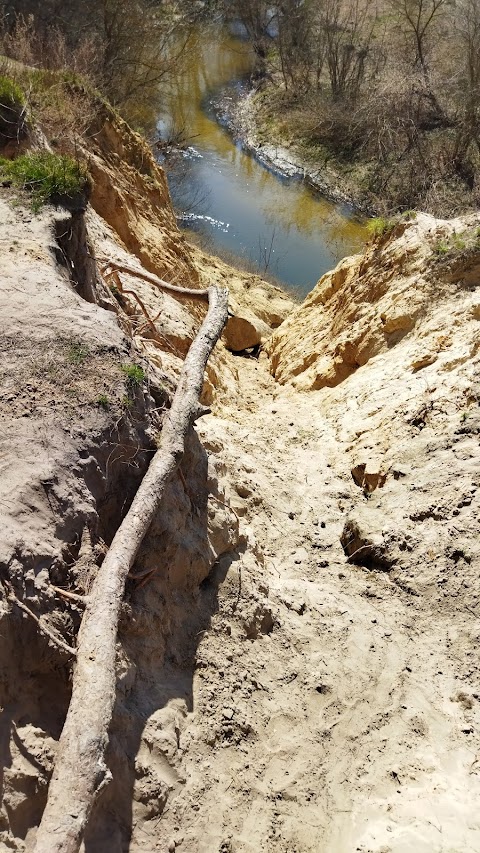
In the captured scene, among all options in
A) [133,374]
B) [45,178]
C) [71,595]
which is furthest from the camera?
[45,178]

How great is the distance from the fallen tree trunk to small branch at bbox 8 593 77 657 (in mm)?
71

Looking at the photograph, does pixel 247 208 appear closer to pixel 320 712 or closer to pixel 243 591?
pixel 243 591

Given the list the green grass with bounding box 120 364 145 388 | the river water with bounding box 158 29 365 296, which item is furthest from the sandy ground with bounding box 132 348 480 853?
the river water with bounding box 158 29 365 296

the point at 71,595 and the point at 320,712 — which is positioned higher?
the point at 71,595

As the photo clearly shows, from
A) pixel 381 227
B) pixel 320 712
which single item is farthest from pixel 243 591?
pixel 381 227

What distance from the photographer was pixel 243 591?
474cm

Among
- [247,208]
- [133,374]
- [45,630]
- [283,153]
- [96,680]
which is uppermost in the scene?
[283,153]

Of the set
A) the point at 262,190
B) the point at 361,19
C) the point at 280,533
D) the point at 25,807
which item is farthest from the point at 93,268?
the point at 361,19

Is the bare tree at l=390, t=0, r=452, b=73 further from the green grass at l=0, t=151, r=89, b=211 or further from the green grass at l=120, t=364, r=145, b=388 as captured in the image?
the green grass at l=120, t=364, r=145, b=388

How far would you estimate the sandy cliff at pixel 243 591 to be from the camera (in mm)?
3428

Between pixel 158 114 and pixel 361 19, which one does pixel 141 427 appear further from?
pixel 361 19

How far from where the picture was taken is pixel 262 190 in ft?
66.0

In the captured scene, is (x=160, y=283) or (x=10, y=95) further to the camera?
(x=10, y=95)

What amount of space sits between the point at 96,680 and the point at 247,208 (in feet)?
58.7
